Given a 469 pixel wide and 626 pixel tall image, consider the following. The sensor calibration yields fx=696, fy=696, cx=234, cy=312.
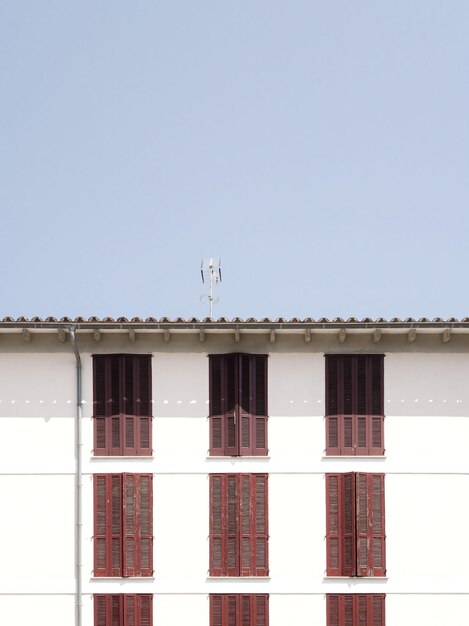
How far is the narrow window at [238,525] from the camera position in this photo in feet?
49.8

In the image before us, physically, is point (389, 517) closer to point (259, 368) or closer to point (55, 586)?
point (259, 368)

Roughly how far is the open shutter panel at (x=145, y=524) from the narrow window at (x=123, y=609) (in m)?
0.58

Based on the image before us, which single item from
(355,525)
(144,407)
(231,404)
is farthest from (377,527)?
(144,407)

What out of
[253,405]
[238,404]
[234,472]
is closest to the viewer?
[234,472]

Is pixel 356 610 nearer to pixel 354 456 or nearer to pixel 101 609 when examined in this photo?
pixel 354 456

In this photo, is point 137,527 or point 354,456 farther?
point 354,456

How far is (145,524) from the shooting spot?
50.0 ft

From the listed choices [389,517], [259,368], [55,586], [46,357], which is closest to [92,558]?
[55,586]

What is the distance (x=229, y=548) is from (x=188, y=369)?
403 centimetres

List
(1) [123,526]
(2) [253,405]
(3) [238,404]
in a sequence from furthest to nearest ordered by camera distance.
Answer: (2) [253,405] < (3) [238,404] < (1) [123,526]

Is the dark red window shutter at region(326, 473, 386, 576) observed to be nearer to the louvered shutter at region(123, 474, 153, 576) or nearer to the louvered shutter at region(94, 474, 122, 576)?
the louvered shutter at region(123, 474, 153, 576)

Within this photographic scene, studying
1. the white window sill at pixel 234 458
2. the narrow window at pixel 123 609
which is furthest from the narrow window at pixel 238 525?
the narrow window at pixel 123 609

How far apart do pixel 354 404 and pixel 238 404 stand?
263 centimetres

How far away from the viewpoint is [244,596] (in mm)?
15125
